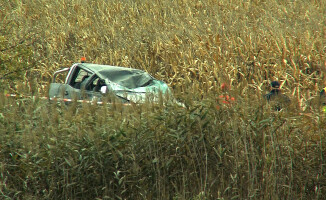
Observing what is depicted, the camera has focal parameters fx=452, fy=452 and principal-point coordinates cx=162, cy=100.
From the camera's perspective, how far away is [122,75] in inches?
427

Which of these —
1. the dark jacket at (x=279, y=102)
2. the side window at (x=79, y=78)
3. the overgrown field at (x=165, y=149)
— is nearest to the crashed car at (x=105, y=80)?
the side window at (x=79, y=78)

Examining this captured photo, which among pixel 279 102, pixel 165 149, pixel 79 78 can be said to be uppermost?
Result: pixel 79 78

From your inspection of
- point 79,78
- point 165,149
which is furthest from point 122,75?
point 165,149

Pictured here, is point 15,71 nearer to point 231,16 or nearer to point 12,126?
point 12,126

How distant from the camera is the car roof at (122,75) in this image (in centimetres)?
1059

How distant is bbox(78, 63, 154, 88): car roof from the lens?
10.6 m

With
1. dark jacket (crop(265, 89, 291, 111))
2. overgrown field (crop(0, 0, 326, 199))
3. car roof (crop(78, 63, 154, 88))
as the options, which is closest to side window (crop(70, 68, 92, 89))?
car roof (crop(78, 63, 154, 88))

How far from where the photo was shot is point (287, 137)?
5336 mm

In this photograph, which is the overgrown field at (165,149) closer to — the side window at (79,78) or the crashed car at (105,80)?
the crashed car at (105,80)

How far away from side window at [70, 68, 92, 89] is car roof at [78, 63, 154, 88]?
18 cm

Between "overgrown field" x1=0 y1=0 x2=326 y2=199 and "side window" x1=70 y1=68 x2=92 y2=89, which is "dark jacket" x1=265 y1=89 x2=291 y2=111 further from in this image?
"side window" x1=70 y1=68 x2=92 y2=89

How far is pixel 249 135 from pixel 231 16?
42.6ft

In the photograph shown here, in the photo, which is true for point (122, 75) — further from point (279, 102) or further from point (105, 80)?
point (279, 102)

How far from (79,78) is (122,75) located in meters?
1.36
